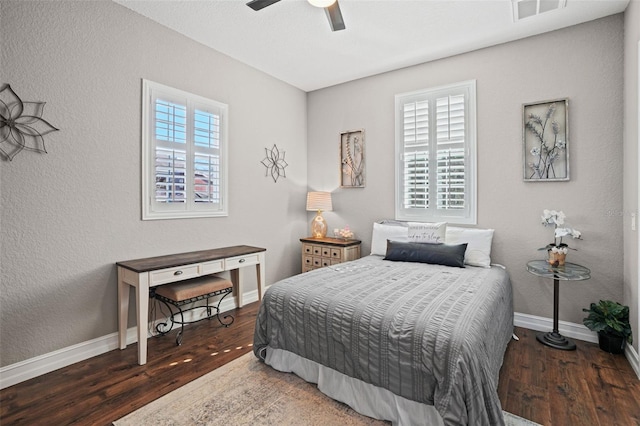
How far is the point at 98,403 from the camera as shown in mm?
2072

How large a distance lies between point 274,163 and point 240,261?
5.22ft

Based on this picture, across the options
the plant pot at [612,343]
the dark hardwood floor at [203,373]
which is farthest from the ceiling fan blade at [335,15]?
the plant pot at [612,343]

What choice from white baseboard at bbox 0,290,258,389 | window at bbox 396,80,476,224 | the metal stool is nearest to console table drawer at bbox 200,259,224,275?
the metal stool

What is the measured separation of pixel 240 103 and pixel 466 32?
8.46 feet

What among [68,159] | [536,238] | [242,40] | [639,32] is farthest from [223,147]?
[639,32]

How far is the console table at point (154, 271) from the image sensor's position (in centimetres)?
257

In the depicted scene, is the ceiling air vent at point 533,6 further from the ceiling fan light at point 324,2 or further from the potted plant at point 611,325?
the potted plant at point 611,325

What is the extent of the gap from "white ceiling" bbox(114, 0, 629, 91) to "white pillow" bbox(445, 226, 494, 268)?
199 centimetres

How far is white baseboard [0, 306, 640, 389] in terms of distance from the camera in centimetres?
231

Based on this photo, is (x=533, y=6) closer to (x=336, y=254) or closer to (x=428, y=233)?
(x=428, y=233)

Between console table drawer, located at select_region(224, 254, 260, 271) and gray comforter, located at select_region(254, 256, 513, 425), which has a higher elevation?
console table drawer, located at select_region(224, 254, 260, 271)

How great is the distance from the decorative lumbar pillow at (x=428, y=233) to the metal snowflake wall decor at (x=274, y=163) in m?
1.95

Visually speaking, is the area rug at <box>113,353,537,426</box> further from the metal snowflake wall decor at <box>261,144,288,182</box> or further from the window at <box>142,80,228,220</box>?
the metal snowflake wall decor at <box>261,144,288,182</box>

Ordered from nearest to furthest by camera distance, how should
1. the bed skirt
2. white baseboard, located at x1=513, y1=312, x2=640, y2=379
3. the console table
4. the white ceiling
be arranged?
the bed skirt → the console table → the white ceiling → white baseboard, located at x1=513, y1=312, x2=640, y2=379
